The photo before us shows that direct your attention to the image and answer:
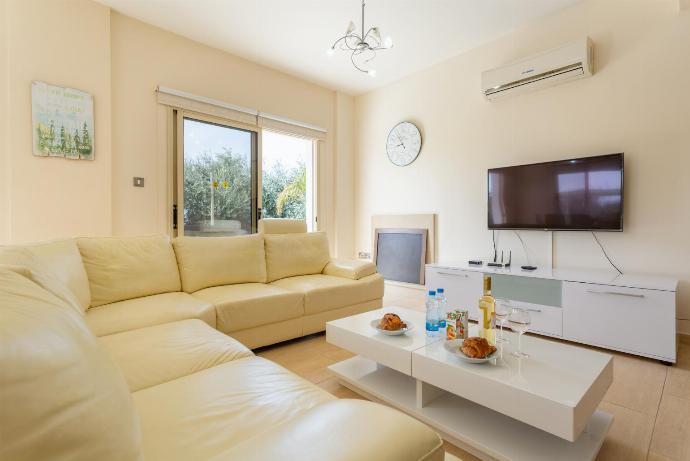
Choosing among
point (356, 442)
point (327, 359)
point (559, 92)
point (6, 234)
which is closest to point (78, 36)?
point (6, 234)

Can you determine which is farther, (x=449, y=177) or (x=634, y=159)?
(x=449, y=177)

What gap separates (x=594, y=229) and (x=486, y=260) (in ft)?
3.35

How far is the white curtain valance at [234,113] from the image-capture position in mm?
3422

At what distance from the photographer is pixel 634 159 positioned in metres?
2.77

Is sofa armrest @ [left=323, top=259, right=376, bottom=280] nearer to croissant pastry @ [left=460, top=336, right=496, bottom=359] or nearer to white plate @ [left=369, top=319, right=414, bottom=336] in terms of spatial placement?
white plate @ [left=369, top=319, right=414, bottom=336]

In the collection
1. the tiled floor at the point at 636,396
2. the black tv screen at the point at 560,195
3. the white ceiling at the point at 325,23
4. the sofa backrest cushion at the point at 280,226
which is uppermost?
the white ceiling at the point at 325,23

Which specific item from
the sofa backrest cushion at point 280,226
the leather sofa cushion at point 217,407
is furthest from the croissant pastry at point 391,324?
the sofa backrest cushion at point 280,226

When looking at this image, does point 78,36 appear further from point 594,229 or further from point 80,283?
point 594,229

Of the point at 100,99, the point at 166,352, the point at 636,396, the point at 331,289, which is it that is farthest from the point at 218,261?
the point at 636,396

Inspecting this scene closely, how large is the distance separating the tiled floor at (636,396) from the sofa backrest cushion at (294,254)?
66cm

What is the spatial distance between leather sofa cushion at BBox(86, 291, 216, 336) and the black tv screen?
2818 mm

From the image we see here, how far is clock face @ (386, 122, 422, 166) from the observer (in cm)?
436

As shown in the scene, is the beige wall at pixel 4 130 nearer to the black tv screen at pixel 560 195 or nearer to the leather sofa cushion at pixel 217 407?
the leather sofa cushion at pixel 217 407

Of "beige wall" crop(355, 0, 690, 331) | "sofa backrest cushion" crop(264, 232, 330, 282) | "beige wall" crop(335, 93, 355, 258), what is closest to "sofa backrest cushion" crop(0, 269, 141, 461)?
"sofa backrest cushion" crop(264, 232, 330, 282)
